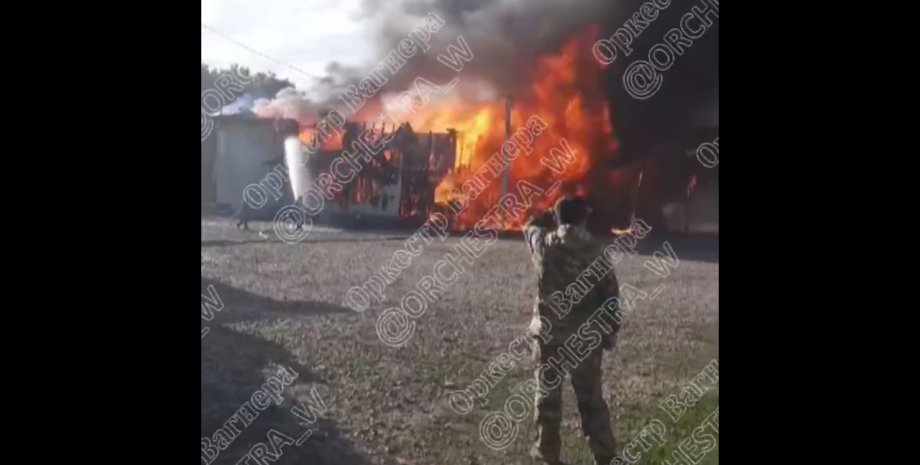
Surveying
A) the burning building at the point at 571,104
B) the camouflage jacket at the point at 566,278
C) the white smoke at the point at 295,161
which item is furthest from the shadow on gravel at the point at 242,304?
the camouflage jacket at the point at 566,278

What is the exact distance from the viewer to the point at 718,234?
278cm

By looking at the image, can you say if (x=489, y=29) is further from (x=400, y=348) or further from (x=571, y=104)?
(x=400, y=348)

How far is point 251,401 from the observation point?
113 inches

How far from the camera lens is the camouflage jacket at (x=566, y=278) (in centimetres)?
276

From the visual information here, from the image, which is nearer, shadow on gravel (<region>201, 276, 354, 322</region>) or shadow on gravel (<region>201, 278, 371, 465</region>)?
shadow on gravel (<region>201, 278, 371, 465</region>)

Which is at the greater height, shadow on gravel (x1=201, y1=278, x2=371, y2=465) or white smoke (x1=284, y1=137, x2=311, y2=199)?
white smoke (x1=284, y1=137, x2=311, y2=199)

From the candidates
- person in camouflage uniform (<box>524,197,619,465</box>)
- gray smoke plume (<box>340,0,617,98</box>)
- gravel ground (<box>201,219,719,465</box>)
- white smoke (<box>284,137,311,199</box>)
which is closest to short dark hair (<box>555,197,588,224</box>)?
person in camouflage uniform (<box>524,197,619,465</box>)

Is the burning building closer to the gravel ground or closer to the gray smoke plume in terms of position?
the gray smoke plume

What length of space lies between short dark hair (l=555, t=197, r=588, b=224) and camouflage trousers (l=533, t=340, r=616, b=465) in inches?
18.5

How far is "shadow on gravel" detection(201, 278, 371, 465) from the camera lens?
9.23ft

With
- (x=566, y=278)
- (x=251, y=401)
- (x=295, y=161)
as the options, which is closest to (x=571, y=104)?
(x=566, y=278)
